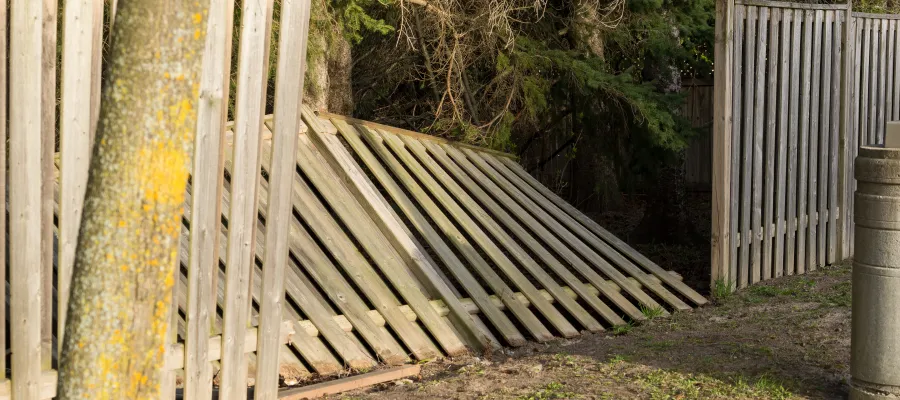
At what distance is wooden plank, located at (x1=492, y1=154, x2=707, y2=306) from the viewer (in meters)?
7.78

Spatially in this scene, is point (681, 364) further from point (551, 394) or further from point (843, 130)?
point (843, 130)

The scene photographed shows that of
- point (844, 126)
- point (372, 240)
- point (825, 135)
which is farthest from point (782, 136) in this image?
point (372, 240)

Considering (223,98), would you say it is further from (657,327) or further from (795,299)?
(795,299)

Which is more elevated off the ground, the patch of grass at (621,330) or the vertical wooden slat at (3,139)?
the vertical wooden slat at (3,139)

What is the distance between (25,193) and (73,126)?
29 centimetres

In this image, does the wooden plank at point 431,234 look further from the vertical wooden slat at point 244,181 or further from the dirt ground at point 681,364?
the vertical wooden slat at point 244,181

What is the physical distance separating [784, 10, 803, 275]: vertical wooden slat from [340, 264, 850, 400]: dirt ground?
4.11ft

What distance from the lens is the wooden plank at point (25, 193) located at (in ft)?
11.5

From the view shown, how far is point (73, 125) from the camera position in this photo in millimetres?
3605

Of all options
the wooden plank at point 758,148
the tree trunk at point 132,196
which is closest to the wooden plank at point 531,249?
the wooden plank at point 758,148

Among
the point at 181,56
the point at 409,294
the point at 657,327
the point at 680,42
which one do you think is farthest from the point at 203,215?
the point at 680,42

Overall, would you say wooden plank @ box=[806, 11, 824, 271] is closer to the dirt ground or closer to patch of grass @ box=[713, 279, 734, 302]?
patch of grass @ box=[713, 279, 734, 302]

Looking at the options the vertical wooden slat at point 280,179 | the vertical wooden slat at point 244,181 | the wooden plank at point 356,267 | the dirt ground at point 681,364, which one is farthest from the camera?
the wooden plank at point 356,267

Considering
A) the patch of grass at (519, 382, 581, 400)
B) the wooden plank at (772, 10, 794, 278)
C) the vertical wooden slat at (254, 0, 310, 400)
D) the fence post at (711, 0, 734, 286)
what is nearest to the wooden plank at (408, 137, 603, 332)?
the fence post at (711, 0, 734, 286)
